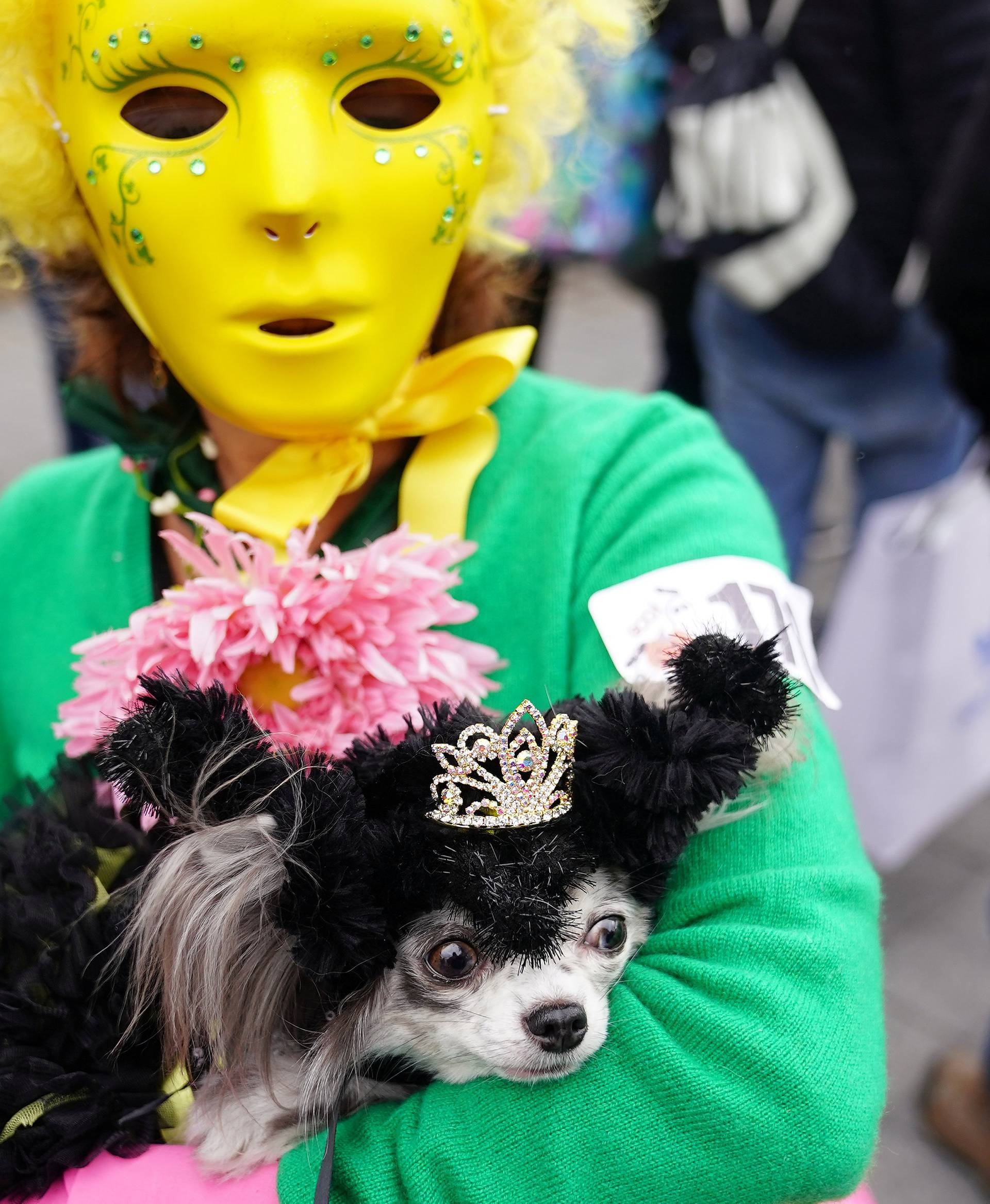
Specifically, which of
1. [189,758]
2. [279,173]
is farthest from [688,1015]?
[279,173]

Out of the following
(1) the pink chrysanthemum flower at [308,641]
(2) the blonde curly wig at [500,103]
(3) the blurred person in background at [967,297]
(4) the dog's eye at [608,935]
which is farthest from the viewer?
(3) the blurred person in background at [967,297]

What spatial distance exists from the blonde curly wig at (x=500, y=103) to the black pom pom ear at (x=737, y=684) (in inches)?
27.6

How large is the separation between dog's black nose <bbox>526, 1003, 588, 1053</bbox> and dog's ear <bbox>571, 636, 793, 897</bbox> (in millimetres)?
110

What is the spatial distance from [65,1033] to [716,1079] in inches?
19.8

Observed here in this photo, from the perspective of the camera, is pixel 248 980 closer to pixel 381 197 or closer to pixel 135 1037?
pixel 135 1037

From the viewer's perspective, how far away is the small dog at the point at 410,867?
0.84 metres

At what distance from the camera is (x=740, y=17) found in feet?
7.13

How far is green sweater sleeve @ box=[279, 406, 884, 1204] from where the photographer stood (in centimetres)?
87

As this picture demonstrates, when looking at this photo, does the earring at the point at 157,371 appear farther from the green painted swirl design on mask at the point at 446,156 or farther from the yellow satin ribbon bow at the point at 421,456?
the green painted swirl design on mask at the point at 446,156

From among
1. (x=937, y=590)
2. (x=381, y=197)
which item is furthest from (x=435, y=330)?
(x=937, y=590)

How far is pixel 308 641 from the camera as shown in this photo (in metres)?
1.09

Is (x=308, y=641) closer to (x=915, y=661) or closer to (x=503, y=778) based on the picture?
(x=503, y=778)

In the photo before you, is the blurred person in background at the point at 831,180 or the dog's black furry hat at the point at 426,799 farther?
the blurred person in background at the point at 831,180

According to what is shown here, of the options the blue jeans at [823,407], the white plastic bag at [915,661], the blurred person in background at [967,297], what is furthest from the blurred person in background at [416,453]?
the blue jeans at [823,407]
